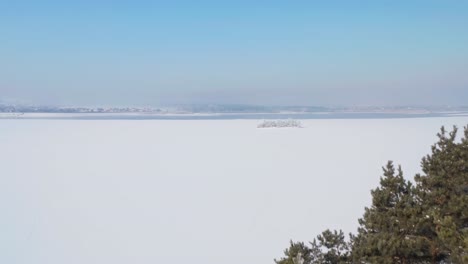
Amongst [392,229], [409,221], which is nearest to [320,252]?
[392,229]

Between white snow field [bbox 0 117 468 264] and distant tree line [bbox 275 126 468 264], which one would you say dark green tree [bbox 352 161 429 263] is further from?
white snow field [bbox 0 117 468 264]

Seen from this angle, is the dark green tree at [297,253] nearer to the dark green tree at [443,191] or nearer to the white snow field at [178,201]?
the dark green tree at [443,191]

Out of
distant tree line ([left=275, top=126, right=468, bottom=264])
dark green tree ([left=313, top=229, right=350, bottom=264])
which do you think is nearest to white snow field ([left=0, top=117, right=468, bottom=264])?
dark green tree ([left=313, top=229, right=350, bottom=264])

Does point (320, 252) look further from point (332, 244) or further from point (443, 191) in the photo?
point (443, 191)

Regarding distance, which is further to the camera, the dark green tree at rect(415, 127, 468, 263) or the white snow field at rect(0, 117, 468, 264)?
the white snow field at rect(0, 117, 468, 264)

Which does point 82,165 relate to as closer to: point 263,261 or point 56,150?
point 56,150

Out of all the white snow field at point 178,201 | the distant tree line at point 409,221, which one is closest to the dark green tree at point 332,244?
the distant tree line at point 409,221
